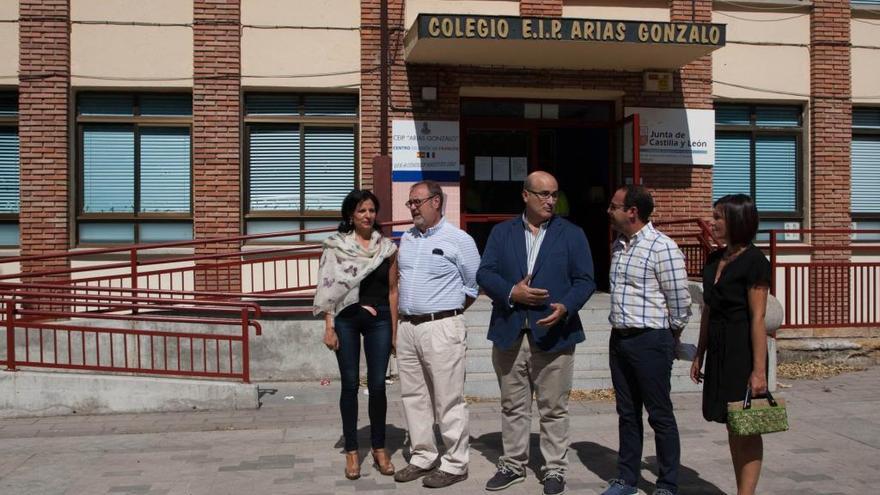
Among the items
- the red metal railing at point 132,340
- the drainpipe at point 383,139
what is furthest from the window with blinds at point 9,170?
the drainpipe at point 383,139

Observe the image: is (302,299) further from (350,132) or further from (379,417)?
(379,417)

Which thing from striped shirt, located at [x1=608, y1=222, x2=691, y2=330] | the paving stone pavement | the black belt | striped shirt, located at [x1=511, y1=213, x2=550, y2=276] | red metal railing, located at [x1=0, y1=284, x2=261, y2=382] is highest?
striped shirt, located at [x1=511, y1=213, x2=550, y2=276]

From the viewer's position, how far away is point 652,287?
5262 millimetres

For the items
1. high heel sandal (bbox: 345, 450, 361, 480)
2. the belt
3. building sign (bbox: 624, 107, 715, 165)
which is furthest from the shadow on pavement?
building sign (bbox: 624, 107, 715, 165)

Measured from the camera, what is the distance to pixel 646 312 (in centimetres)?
525

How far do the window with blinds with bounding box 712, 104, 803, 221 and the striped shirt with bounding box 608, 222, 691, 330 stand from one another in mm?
7883

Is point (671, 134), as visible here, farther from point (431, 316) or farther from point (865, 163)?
point (431, 316)

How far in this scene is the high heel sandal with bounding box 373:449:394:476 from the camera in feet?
19.6

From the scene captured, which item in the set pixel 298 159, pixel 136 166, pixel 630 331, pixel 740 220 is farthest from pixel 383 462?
pixel 136 166

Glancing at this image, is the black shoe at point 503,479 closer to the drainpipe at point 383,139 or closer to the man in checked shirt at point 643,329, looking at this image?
the man in checked shirt at point 643,329

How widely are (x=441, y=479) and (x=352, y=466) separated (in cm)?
67

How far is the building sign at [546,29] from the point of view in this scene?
10070mm

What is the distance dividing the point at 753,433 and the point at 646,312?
3.10 ft

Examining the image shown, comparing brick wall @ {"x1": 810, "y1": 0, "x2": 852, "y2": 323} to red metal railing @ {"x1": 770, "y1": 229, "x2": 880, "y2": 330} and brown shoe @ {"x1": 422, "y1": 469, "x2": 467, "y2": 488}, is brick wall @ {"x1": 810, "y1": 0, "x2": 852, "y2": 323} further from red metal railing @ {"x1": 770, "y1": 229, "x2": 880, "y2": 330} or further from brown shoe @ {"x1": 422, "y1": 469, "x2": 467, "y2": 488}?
brown shoe @ {"x1": 422, "y1": 469, "x2": 467, "y2": 488}
